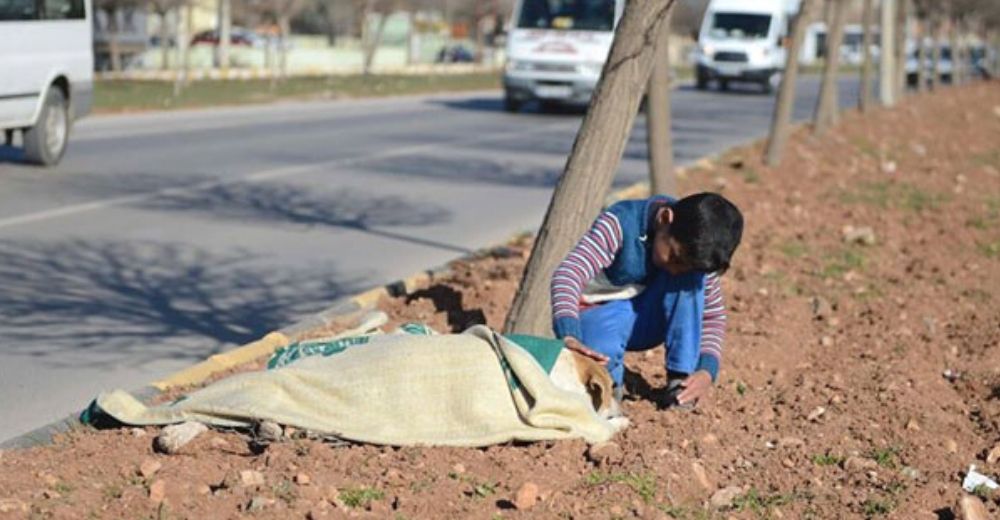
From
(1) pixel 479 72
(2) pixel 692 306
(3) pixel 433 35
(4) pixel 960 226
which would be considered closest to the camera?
(2) pixel 692 306

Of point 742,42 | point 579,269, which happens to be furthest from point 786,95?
point 742,42

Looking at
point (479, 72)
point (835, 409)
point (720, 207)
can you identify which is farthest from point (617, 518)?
point (479, 72)

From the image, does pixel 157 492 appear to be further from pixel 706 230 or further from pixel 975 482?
pixel 975 482

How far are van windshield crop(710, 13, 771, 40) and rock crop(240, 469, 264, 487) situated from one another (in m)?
45.3

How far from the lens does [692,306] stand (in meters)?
6.52

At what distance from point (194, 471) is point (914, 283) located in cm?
695

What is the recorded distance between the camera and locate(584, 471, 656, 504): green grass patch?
17.6ft

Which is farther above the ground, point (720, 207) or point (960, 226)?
point (720, 207)

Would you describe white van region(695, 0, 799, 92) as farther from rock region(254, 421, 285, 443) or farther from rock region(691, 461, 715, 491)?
rock region(254, 421, 285, 443)

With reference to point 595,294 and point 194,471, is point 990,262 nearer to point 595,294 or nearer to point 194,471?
point 595,294

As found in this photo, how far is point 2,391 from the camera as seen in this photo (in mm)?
7504

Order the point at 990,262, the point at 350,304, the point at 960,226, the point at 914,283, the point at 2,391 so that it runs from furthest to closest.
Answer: the point at 960,226, the point at 990,262, the point at 914,283, the point at 350,304, the point at 2,391

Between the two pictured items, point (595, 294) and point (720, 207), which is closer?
point (720, 207)

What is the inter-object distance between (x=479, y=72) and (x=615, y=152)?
59084 mm
